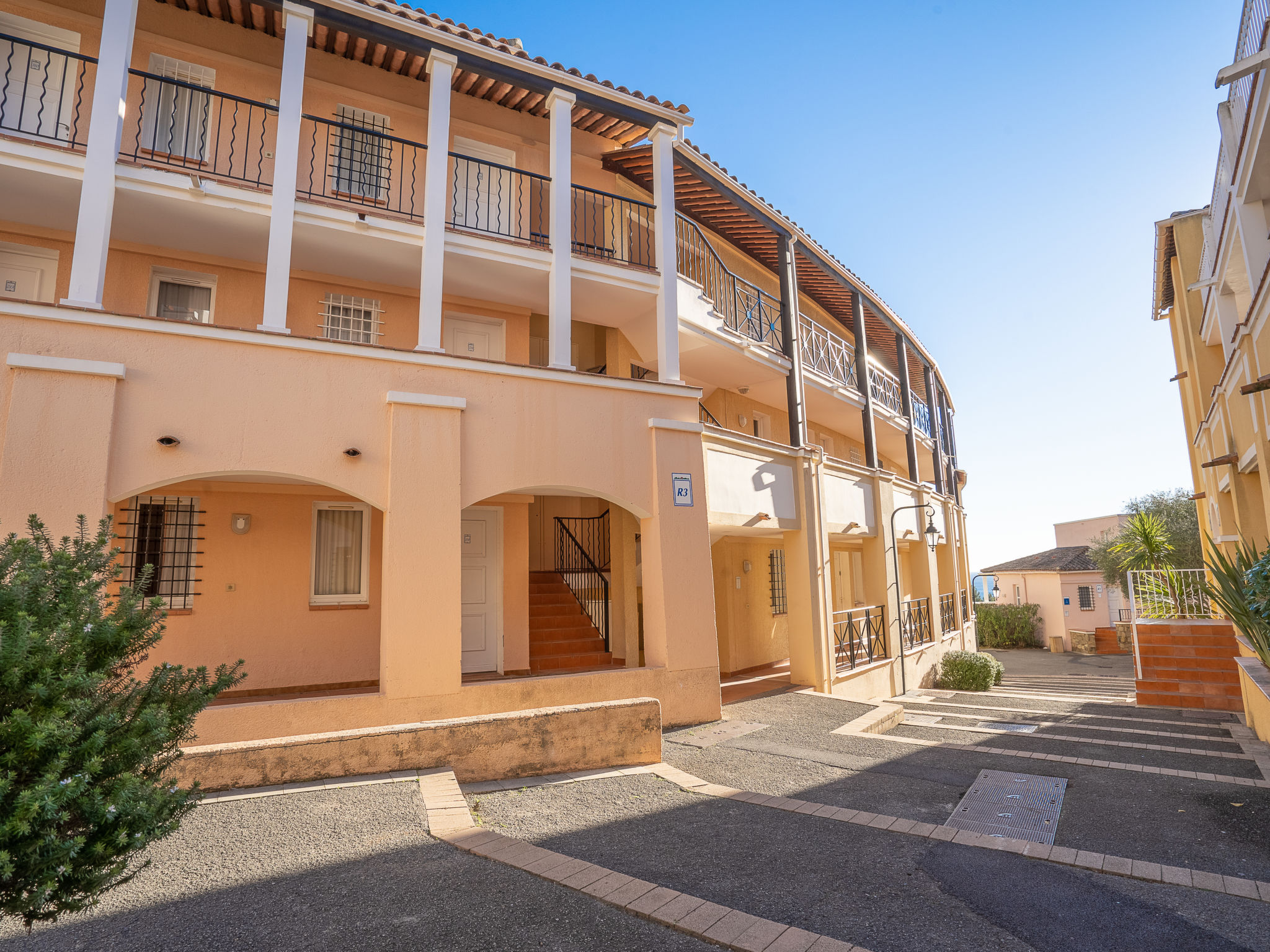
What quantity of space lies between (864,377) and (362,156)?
38.0ft

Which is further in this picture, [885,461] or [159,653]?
[885,461]

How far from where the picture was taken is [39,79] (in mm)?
8844

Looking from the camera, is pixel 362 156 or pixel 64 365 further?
pixel 362 156

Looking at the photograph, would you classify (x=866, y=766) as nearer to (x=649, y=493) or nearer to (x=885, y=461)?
(x=649, y=493)

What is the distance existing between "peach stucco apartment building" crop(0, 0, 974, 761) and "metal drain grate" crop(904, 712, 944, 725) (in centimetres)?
157

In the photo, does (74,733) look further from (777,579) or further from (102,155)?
(777,579)

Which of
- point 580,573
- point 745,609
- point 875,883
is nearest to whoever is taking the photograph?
point 875,883

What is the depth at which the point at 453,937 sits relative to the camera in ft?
11.4

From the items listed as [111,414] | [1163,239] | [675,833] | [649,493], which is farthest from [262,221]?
[1163,239]

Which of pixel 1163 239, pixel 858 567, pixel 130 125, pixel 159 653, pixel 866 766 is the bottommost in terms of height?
pixel 866 766

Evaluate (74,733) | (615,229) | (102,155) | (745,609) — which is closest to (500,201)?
(615,229)

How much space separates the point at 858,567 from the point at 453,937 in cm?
1862

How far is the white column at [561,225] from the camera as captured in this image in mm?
9922

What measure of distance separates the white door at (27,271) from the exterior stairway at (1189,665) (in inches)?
726
